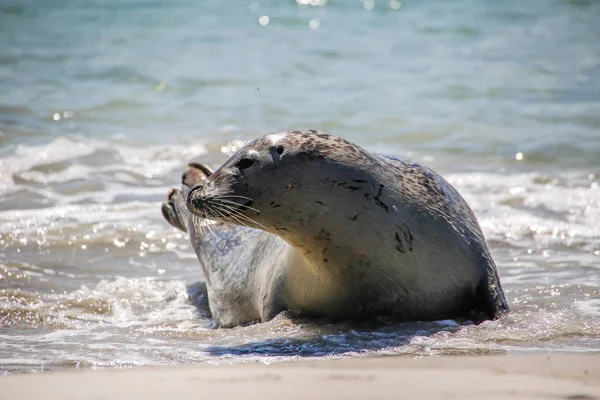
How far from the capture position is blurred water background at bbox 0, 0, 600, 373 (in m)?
4.40

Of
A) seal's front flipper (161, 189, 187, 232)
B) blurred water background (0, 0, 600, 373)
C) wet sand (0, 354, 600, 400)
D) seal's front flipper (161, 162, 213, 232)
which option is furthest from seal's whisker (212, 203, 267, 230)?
seal's front flipper (161, 189, 187, 232)

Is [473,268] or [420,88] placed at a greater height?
[420,88]

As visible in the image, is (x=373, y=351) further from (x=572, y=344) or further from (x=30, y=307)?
(x=30, y=307)

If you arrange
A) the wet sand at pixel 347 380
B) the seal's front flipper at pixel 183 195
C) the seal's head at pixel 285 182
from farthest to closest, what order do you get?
the seal's front flipper at pixel 183 195 < the seal's head at pixel 285 182 < the wet sand at pixel 347 380

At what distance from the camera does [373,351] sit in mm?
3916

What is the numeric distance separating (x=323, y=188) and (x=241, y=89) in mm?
8762

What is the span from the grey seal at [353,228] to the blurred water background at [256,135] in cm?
13

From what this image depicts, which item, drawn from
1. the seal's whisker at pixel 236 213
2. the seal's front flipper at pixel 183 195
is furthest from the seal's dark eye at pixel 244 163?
the seal's front flipper at pixel 183 195

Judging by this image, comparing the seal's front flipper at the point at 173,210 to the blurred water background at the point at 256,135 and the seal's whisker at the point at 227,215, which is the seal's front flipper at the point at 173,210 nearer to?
the blurred water background at the point at 256,135

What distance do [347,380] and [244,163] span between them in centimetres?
149

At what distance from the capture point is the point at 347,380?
Result: 3182mm

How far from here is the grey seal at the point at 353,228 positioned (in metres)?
4.32

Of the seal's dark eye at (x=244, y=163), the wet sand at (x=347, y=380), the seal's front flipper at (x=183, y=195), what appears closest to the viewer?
the wet sand at (x=347, y=380)

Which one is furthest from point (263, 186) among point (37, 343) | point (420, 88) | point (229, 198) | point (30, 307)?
point (420, 88)
